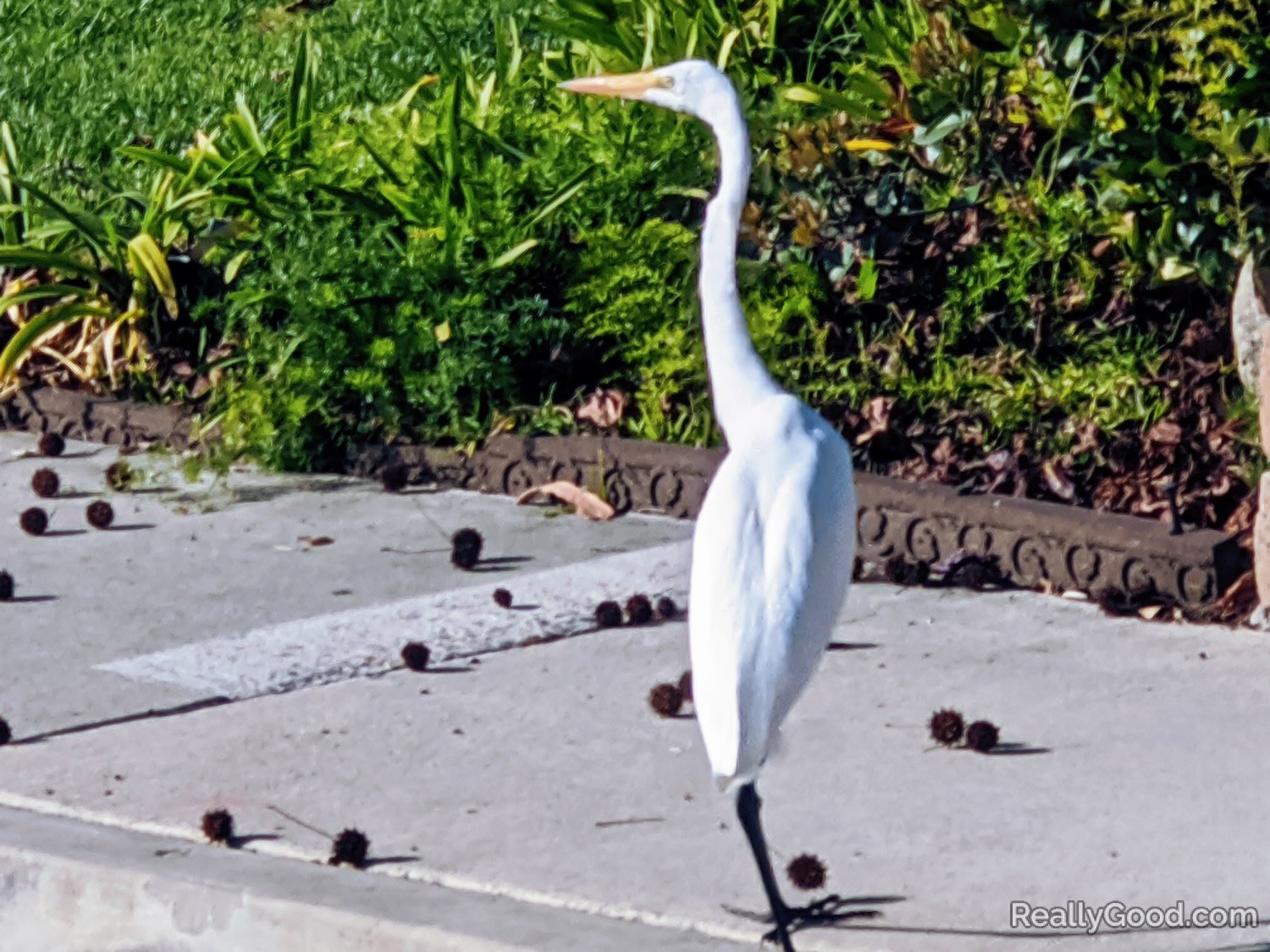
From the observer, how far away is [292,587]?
20.0ft

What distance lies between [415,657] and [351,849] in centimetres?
126

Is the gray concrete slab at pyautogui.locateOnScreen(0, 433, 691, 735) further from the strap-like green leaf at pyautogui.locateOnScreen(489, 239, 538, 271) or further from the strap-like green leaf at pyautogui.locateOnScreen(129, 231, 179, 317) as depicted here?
the strap-like green leaf at pyautogui.locateOnScreen(489, 239, 538, 271)

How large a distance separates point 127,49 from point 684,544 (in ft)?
22.6

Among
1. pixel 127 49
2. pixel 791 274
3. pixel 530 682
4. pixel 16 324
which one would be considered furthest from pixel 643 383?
pixel 127 49

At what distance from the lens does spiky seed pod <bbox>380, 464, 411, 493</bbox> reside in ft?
23.2

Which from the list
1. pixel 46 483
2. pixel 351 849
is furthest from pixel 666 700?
pixel 46 483

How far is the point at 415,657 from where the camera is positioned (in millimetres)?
5289

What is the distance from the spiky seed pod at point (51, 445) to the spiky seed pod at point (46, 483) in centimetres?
60

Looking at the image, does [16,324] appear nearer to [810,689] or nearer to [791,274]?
[791,274]

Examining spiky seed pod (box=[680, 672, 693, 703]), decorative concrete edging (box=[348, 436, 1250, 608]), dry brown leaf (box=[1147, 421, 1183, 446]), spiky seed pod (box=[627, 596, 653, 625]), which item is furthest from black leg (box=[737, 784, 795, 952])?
dry brown leaf (box=[1147, 421, 1183, 446])

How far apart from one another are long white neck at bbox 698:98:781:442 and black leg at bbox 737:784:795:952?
24.2 inches

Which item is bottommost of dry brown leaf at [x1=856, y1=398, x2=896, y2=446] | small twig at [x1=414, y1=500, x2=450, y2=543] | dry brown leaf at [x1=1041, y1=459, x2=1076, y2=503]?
small twig at [x1=414, y1=500, x2=450, y2=543]

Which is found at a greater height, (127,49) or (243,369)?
(127,49)

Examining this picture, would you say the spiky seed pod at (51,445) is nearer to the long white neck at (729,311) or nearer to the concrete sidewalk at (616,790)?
the concrete sidewalk at (616,790)
